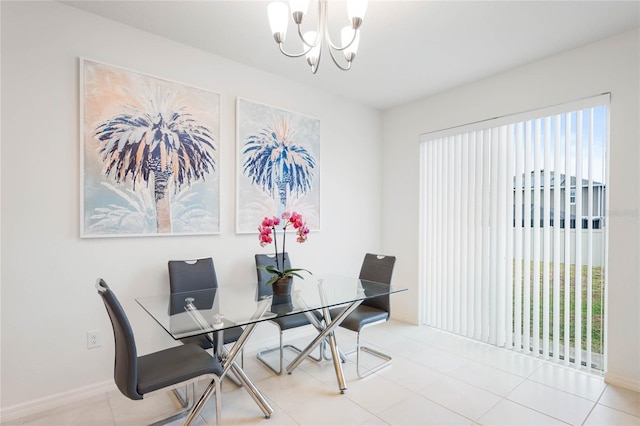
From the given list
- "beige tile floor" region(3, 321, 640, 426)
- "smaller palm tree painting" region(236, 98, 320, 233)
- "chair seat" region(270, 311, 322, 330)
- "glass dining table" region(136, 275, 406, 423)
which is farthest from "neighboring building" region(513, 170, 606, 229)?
"chair seat" region(270, 311, 322, 330)

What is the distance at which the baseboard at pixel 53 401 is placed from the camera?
6.64 ft

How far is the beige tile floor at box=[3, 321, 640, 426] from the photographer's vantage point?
2.04 m

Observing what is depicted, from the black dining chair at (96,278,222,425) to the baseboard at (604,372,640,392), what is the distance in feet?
9.31

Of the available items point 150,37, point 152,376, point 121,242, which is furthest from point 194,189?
point 152,376

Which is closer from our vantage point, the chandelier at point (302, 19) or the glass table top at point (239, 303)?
the chandelier at point (302, 19)

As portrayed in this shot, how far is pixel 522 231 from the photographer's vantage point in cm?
307

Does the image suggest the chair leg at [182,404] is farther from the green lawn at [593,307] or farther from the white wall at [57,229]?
the green lawn at [593,307]

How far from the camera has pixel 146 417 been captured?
2049mm

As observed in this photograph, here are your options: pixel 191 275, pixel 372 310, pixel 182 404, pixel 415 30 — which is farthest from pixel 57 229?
pixel 415 30

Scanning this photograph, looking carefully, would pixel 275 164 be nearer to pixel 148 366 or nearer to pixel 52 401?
pixel 148 366

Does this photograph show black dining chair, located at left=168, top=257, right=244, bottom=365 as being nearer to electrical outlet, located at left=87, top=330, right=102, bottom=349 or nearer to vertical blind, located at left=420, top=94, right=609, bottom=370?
electrical outlet, located at left=87, top=330, right=102, bottom=349

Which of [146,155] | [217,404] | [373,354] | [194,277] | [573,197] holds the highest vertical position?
[146,155]

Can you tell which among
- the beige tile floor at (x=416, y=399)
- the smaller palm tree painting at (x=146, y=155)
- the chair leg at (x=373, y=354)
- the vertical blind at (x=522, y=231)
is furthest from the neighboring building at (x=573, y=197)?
the smaller palm tree painting at (x=146, y=155)

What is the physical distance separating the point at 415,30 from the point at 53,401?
3.56 m
